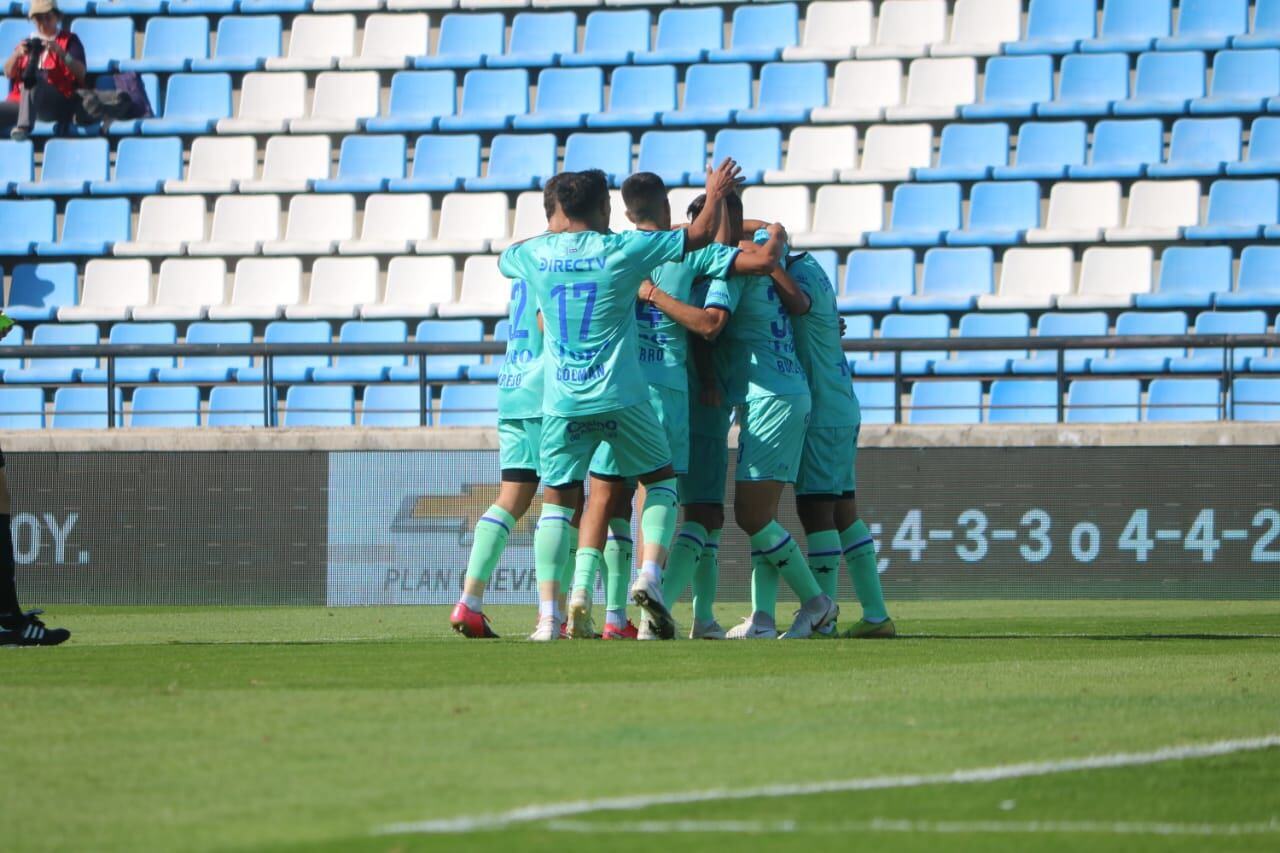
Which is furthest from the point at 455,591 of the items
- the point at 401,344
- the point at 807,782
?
the point at 807,782

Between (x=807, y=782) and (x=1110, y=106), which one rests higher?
(x=1110, y=106)

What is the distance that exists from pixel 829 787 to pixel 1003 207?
14855mm

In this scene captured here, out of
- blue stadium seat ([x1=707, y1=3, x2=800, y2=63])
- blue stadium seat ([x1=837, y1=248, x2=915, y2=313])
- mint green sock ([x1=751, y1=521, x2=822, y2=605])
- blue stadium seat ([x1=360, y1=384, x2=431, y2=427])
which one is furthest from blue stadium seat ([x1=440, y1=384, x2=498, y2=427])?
mint green sock ([x1=751, y1=521, x2=822, y2=605])

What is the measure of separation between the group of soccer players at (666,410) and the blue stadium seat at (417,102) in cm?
1172

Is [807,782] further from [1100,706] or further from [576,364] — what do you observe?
[576,364]

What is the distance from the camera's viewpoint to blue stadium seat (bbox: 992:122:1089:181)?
18625mm

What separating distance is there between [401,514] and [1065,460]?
521 cm

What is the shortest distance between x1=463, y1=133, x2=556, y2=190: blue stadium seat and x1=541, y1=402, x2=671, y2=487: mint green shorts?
11.2 metres

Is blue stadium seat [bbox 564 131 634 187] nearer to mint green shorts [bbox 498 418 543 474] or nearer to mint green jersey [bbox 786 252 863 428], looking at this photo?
mint green jersey [bbox 786 252 863 428]

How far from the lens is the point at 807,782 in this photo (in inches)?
173

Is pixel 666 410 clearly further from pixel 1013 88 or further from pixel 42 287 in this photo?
pixel 42 287

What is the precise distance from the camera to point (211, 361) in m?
18.5

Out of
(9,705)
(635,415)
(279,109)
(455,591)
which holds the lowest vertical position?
(455,591)

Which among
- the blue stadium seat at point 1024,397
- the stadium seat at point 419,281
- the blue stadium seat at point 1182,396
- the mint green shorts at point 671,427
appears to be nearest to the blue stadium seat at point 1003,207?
the blue stadium seat at point 1024,397
